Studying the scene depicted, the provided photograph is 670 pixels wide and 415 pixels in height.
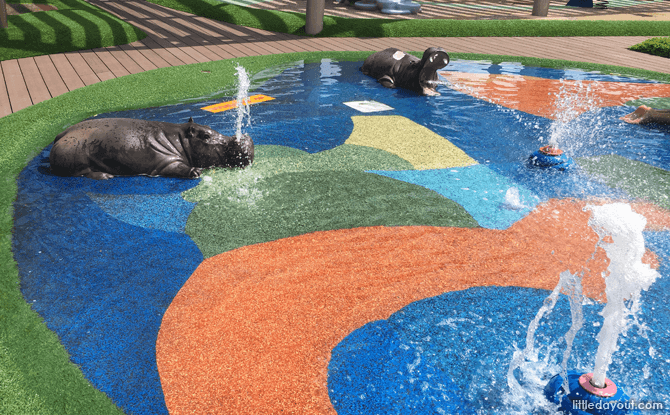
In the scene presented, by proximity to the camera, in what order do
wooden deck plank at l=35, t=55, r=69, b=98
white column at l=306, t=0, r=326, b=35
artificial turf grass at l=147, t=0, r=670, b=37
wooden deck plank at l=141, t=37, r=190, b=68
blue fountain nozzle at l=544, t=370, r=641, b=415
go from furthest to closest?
artificial turf grass at l=147, t=0, r=670, b=37, white column at l=306, t=0, r=326, b=35, wooden deck plank at l=141, t=37, r=190, b=68, wooden deck plank at l=35, t=55, r=69, b=98, blue fountain nozzle at l=544, t=370, r=641, b=415

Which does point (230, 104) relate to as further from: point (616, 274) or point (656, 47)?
point (656, 47)

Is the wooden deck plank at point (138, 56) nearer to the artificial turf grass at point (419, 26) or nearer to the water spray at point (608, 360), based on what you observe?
the artificial turf grass at point (419, 26)

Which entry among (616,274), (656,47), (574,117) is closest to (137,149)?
(616,274)

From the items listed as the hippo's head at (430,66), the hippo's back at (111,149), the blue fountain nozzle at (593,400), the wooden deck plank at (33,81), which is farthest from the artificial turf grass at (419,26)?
the blue fountain nozzle at (593,400)

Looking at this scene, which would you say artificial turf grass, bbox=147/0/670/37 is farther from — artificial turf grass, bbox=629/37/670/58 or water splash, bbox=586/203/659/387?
water splash, bbox=586/203/659/387

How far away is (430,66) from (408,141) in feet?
7.38

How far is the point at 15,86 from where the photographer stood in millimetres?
7223

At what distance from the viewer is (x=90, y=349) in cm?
277

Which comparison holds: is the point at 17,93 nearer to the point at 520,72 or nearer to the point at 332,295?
the point at 332,295

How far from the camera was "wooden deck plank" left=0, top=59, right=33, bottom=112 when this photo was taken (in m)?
6.58

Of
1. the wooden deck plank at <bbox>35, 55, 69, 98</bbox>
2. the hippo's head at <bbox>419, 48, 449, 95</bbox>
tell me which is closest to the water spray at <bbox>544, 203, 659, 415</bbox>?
the hippo's head at <bbox>419, 48, 449, 95</bbox>

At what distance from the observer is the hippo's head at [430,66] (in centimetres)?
747

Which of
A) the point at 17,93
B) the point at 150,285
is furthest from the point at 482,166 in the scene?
the point at 17,93

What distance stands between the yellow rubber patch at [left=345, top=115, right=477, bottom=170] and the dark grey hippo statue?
4.26 ft
